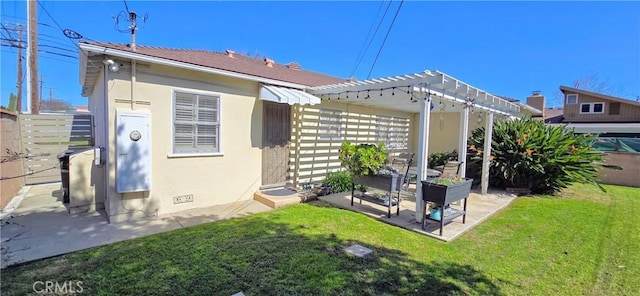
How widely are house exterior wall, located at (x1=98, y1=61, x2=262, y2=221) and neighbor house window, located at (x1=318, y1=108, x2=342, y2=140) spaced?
2558 millimetres

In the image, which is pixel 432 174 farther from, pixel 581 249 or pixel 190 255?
pixel 190 255

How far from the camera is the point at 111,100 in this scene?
588cm

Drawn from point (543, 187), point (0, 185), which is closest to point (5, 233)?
point (0, 185)

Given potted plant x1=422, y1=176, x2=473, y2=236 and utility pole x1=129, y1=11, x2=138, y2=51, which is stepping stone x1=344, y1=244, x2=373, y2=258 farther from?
utility pole x1=129, y1=11, x2=138, y2=51

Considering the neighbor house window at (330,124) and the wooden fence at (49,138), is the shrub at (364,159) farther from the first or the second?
the wooden fence at (49,138)

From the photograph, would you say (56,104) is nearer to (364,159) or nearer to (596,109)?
(364,159)

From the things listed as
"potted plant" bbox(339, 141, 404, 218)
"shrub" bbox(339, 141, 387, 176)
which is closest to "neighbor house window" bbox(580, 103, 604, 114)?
"potted plant" bbox(339, 141, 404, 218)

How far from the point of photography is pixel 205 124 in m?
7.27

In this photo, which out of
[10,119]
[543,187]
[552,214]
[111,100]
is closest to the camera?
[111,100]

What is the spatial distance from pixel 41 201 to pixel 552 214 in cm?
1373

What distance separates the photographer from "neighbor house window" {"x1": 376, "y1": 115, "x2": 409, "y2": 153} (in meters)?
12.6

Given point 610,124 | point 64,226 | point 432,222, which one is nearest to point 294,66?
point 432,222

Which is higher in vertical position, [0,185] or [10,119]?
[10,119]

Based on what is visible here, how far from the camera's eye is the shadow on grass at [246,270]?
3.56 meters
